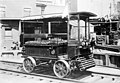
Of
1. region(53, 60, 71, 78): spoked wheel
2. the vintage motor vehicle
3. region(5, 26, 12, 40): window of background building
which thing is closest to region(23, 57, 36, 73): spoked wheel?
the vintage motor vehicle

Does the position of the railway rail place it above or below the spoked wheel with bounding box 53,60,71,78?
below

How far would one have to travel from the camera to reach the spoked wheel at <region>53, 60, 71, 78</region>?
345 inches

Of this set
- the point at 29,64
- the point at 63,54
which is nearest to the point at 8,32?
the point at 29,64

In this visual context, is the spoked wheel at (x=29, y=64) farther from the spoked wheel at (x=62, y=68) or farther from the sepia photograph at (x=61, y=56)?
the spoked wheel at (x=62, y=68)

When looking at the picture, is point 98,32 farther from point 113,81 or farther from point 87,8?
point 113,81

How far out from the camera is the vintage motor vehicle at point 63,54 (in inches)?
351

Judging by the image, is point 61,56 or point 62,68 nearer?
point 62,68

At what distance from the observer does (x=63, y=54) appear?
32.1 ft

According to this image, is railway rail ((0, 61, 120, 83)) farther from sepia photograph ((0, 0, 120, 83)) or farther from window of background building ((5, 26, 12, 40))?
window of background building ((5, 26, 12, 40))

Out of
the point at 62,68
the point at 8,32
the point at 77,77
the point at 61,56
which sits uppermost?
the point at 8,32

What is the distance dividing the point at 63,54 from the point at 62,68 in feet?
3.26

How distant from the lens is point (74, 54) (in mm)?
8898

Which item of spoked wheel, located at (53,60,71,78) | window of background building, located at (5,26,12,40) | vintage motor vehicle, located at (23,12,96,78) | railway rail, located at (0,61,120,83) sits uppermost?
window of background building, located at (5,26,12,40)

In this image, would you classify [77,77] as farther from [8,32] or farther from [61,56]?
[8,32]
